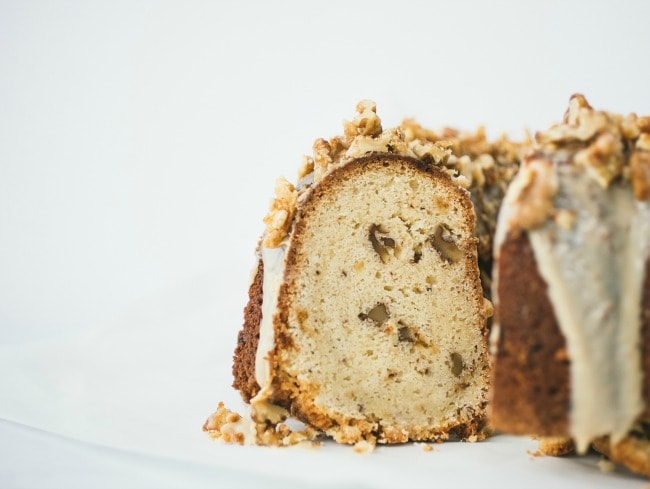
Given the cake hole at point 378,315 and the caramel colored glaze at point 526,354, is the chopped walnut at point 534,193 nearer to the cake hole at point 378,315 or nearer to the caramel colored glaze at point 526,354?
the caramel colored glaze at point 526,354

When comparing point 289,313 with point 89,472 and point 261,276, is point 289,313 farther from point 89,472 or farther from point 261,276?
point 89,472

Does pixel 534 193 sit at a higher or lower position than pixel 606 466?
higher

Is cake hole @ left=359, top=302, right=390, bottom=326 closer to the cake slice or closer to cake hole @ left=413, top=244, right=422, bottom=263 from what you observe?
the cake slice

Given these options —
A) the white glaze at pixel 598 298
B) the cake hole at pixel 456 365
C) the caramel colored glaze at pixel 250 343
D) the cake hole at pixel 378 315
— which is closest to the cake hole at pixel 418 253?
the cake hole at pixel 378 315

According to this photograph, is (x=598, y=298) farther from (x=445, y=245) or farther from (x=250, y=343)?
(x=250, y=343)

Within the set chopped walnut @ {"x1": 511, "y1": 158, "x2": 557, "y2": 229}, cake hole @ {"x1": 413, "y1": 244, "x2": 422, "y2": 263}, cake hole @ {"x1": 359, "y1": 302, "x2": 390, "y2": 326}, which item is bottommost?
cake hole @ {"x1": 359, "y1": 302, "x2": 390, "y2": 326}

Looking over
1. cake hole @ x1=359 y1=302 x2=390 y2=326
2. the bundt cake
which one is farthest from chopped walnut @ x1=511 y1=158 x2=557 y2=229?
cake hole @ x1=359 y1=302 x2=390 y2=326

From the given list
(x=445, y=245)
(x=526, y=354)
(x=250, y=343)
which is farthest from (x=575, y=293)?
(x=250, y=343)
